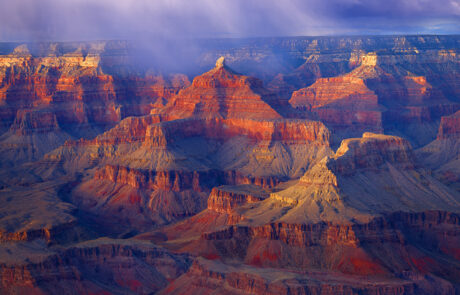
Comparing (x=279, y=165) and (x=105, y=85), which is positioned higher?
(x=105, y=85)

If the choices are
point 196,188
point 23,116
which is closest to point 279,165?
point 196,188

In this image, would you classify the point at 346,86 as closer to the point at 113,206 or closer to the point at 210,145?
the point at 210,145

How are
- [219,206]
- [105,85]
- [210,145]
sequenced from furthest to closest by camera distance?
[105,85] < [210,145] < [219,206]

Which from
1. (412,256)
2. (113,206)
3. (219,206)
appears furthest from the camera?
(113,206)

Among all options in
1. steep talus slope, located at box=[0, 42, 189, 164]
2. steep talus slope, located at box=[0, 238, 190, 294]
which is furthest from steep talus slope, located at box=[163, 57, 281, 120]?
steep talus slope, located at box=[0, 238, 190, 294]

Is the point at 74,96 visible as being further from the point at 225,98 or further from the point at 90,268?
the point at 90,268

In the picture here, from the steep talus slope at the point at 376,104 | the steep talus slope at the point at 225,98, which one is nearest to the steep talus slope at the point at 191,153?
the steep talus slope at the point at 225,98

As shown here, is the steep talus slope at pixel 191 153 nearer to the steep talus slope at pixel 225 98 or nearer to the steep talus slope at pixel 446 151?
the steep talus slope at pixel 225 98

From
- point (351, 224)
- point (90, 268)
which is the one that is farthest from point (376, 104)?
point (90, 268)

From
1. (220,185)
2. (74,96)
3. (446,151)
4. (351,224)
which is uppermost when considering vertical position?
(74,96)
